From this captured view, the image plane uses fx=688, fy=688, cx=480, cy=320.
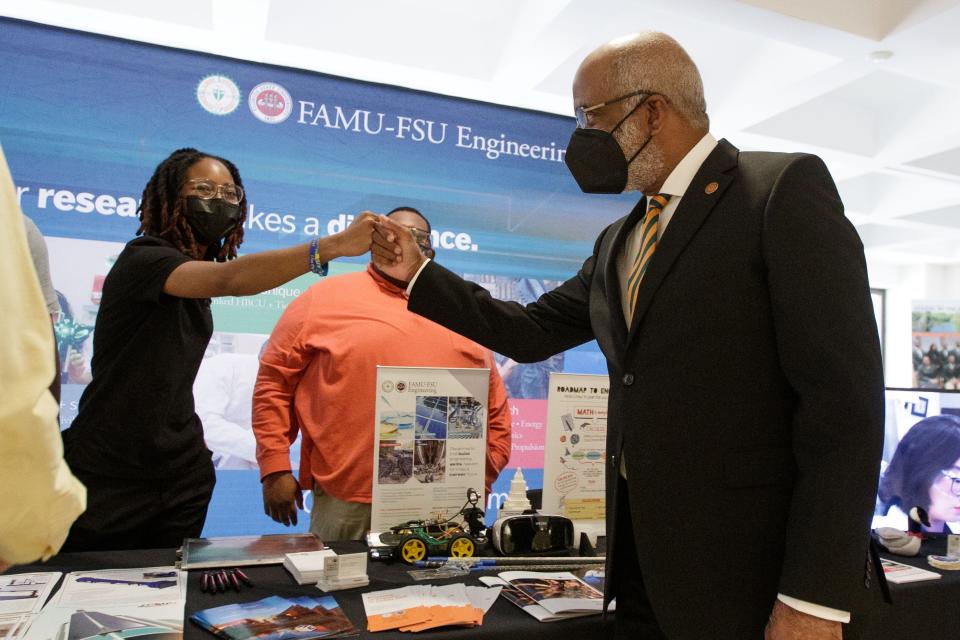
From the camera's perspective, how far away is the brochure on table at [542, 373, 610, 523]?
2.29m

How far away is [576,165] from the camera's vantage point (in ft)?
5.87

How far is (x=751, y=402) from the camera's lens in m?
1.35

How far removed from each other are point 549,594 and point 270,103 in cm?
339

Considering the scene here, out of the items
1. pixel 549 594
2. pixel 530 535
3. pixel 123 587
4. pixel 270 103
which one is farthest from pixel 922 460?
pixel 270 103

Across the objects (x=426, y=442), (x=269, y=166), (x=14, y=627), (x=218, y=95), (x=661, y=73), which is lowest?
(x=14, y=627)

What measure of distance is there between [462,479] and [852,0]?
340cm

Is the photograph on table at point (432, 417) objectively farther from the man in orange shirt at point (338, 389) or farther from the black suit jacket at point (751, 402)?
the black suit jacket at point (751, 402)

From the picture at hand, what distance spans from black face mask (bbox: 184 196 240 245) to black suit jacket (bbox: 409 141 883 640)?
5.24 ft

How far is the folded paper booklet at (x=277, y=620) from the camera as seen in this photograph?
1444mm

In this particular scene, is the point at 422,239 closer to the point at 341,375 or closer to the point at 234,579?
the point at 341,375

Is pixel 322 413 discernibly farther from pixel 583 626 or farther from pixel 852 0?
pixel 852 0

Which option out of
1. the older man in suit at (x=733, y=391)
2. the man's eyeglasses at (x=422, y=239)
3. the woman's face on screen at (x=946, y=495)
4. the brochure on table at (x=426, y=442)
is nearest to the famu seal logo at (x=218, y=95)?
the man's eyeglasses at (x=422, y=239)

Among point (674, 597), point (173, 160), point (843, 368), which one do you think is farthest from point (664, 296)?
point (173, 160)

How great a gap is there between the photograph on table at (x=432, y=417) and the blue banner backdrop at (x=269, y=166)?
6.73ft
